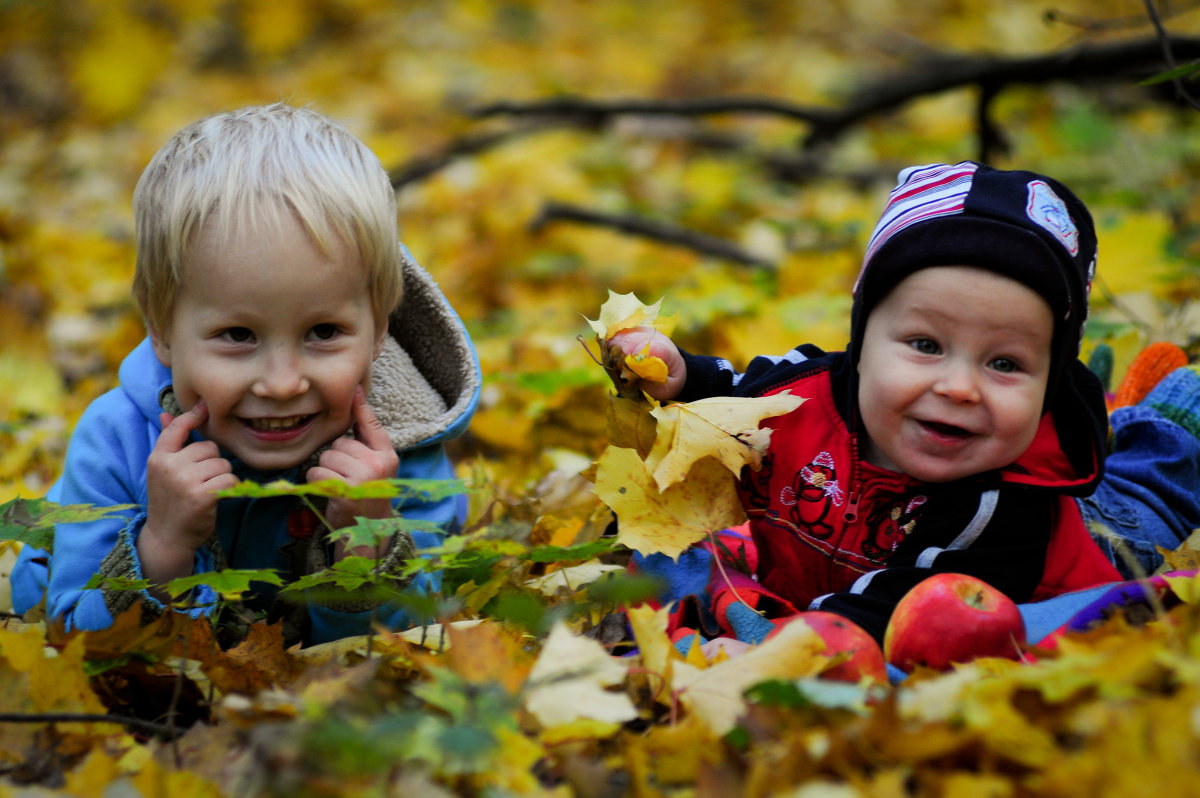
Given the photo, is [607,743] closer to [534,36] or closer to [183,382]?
[183,382]

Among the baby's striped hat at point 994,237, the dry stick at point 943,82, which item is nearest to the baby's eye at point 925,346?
the baby's striped hat at point 994,237

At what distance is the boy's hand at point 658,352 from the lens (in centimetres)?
179

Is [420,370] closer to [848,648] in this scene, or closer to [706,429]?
[706,429]

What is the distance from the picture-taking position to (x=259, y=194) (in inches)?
68.8

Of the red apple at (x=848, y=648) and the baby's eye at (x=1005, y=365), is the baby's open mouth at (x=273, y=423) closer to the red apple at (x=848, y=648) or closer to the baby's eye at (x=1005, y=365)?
the red apple at (x=848, y=648)

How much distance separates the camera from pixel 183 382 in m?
1.83

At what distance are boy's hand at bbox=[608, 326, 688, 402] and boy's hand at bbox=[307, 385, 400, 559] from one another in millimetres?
501

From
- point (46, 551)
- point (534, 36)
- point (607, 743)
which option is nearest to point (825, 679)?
point (607, 743)

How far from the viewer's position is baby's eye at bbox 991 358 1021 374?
1648 millimetres

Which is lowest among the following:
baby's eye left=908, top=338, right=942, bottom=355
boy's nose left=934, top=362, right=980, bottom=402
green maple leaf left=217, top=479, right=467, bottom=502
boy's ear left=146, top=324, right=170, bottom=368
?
green maple leaf left=217, top=479, right=467, bottom=502

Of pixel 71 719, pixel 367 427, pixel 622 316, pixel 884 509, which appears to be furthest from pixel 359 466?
pixel 884 509

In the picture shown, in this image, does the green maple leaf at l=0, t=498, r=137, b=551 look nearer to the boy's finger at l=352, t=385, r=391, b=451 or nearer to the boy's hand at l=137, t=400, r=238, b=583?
the boy's hand at l=137, t=400, r=238, b=583

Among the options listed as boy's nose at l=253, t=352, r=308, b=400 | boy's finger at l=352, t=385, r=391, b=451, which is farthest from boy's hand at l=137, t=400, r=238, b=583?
boy's finger at l=352, t=385, r=391, b=451

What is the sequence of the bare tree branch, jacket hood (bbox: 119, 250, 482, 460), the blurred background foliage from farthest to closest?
the bare tree branch
the blurred background foliage
jacket hood (bbox: 119, 250, 482, 460)
